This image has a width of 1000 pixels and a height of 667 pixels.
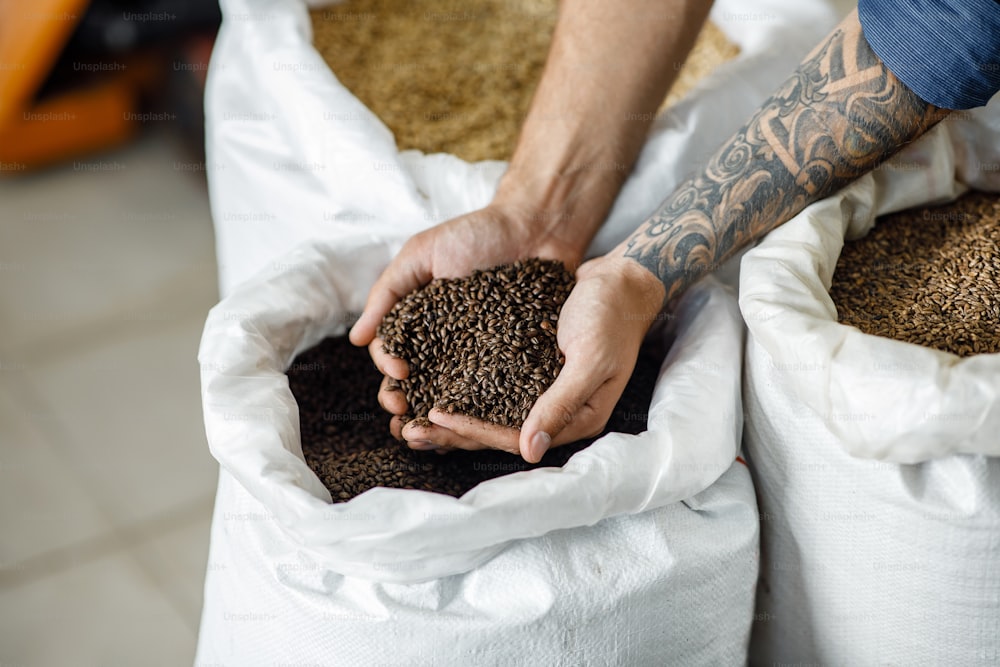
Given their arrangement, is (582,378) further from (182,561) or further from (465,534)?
(182,561)

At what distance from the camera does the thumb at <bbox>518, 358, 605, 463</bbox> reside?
941 mm

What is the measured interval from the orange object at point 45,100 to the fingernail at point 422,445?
2.11 m

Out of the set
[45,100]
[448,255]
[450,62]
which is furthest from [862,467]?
[45,100]

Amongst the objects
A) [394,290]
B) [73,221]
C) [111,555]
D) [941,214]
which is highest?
[941,214]

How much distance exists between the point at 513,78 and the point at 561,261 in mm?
610

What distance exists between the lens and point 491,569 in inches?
35.4

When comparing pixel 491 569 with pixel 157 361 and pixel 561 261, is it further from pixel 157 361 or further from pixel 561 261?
pixel 157 361

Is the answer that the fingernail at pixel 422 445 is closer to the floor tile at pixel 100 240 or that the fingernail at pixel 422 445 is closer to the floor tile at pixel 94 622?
the floor tile at pixel 94 622

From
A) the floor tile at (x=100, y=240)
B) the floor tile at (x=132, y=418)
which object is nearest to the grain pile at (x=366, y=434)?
the floor tile at (x=132, y=418)

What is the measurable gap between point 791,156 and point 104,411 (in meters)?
1.69

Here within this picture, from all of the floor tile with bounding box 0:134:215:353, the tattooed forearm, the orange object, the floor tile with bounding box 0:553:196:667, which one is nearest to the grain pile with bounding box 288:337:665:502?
the tattooed forearm

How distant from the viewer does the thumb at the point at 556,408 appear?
0.94m

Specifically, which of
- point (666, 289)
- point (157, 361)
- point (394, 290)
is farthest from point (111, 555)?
point (666, 289)

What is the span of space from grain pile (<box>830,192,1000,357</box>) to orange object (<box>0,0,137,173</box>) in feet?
7.62
